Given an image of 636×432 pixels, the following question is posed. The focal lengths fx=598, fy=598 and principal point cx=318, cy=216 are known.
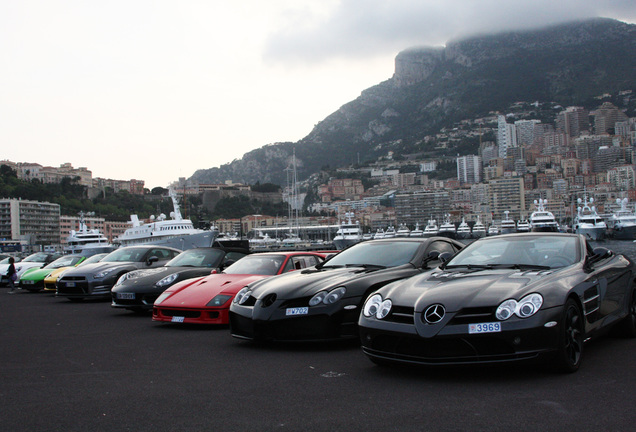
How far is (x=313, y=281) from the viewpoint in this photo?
650cm

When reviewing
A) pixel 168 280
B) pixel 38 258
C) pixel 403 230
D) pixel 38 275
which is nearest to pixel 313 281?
pixel 168 280

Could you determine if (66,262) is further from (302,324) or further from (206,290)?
(302,324)

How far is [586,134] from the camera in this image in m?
187

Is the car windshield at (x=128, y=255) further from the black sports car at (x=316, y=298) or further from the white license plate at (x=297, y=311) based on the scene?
the white license plate at (x=297, y=311)

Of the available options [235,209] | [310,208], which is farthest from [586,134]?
[235,209]

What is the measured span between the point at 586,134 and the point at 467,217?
58620mm

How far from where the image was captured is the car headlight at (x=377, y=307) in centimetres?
495

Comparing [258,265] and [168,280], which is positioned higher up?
[258,265]

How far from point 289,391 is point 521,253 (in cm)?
268

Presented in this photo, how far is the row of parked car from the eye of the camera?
14.8ft

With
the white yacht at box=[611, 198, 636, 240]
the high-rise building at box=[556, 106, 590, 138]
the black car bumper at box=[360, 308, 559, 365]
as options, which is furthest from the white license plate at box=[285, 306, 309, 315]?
the high-rise building at box=[556, 106, 590, 138]

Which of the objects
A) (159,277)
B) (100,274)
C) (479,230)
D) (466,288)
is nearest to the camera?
(466,288)

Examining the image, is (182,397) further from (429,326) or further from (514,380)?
(514,380)

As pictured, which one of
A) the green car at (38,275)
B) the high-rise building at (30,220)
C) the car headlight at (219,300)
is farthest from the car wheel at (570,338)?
the high-rise building at (30,220)
